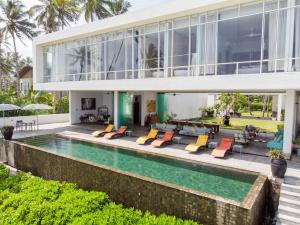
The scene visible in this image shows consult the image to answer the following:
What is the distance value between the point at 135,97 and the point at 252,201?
2117 centimetres

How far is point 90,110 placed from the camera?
29.7m

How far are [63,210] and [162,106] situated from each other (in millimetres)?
21193

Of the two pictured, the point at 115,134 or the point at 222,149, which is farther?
the point at 115,134

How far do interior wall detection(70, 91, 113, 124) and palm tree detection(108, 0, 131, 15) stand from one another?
1840 centimetres

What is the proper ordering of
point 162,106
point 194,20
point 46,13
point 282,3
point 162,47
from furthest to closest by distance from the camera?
point 46,13
point 162,106
point 162,47
point 194,20
point 282,3

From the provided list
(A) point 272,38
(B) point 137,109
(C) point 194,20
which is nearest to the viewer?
(A) point 272,38

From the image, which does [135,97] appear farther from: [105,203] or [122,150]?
[105,203]

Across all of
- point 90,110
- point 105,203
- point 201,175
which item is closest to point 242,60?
point 201,175

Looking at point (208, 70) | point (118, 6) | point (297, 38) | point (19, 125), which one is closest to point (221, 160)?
point (208, 70)

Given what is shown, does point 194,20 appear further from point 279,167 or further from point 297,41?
point 279,167

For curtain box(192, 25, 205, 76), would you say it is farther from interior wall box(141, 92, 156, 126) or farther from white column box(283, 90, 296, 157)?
interior wall box(141, 92, 156, 126)

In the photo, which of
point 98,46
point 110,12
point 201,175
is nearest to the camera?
point 201,175

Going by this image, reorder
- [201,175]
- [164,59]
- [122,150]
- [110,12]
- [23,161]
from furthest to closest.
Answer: [110,12]
[164,59]
[122,150]
[23,161]
[201,175]

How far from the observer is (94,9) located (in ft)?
130
